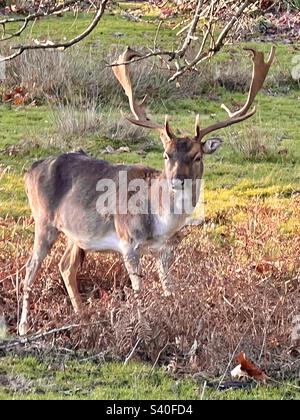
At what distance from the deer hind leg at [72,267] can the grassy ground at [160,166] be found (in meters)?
0.41

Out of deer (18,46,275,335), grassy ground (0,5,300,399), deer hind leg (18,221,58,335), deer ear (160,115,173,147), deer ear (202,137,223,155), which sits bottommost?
grassy ground (0,5,300,399)

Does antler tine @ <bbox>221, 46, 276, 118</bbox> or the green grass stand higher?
antler tine @ <bbox>221, 46, 276, 118</bbox>

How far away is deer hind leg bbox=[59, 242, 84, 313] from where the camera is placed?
7.52 metres

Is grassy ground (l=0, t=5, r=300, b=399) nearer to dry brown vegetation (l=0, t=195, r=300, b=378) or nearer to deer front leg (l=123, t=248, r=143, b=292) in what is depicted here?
dry brown vegetation (l=0, t=195, r=300, b=378)

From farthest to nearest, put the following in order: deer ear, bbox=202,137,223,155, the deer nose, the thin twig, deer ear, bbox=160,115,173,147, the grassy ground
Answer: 1. deer ear, bbox=202,137,223,155
2. deer ear, bbox=160,115,173,147
3. the deer nose
4. the thin twig
5. the grassy ground

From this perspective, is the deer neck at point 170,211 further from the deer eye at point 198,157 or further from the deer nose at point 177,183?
the deer eye at point 198,157

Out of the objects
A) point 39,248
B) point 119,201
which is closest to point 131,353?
point 119,201

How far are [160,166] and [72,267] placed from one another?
4070mm

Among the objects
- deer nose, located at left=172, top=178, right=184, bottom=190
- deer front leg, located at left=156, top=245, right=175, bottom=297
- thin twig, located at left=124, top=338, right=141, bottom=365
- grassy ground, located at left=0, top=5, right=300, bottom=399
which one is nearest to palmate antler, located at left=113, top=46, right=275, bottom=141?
deer nose, located at left=172, top=178, right=184, bottom=190

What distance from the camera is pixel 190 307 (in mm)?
6602

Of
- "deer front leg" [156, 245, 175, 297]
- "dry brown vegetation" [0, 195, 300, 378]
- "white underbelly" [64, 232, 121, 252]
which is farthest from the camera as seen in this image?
"white underbelly" [64, 232, 121, 252]

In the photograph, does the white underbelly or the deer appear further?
the white underbelly

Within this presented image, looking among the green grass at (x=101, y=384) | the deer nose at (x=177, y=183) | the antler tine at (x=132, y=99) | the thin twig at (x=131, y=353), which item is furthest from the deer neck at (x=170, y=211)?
the green grass at (x=101, y=384)

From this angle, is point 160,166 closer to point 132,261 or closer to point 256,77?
point 256,77
